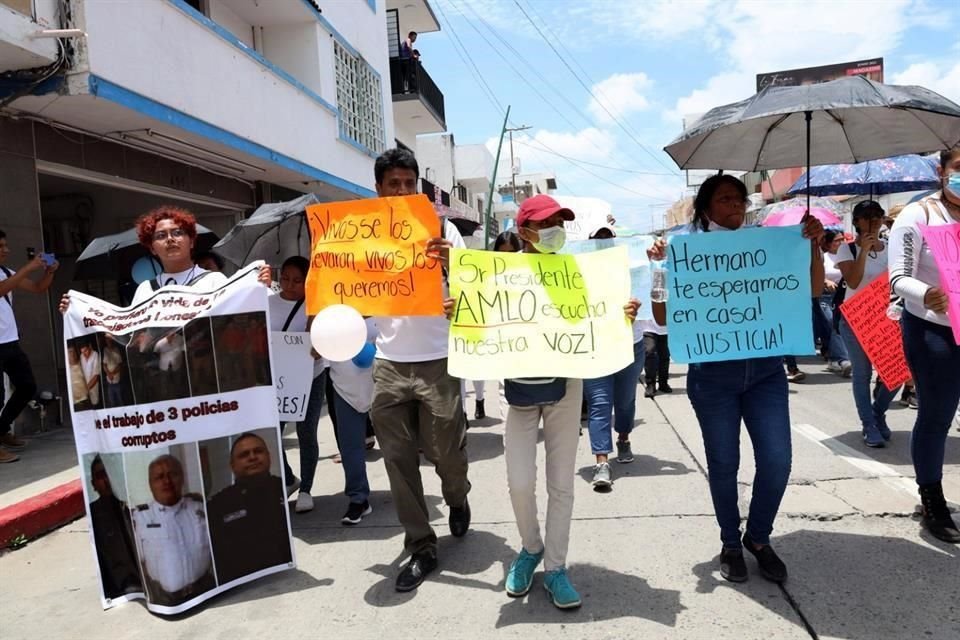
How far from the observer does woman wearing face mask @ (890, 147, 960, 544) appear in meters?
3.43

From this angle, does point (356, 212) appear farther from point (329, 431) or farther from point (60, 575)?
point (329, 431)

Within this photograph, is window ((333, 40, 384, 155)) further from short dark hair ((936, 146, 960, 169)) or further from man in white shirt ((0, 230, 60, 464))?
short dark hair ((936, 146, 960, 169))

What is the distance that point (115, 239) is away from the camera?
6797 mm

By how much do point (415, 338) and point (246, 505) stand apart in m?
1.18

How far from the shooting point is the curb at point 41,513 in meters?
4.31

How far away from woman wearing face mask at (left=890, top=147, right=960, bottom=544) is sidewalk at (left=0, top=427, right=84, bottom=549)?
534cm

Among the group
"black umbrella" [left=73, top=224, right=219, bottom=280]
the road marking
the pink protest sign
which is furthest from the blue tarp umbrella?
"black umbrella" [left=73, top=224, right=219, bottom=280]

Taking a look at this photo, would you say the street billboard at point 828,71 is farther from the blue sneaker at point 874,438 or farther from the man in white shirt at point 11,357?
the man in white shirt at point 11,357

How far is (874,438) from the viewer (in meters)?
5.54

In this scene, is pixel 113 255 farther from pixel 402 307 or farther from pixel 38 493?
pixel 402 307

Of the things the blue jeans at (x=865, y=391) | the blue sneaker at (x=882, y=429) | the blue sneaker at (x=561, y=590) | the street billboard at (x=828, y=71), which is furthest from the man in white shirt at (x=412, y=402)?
the street billboard at (x=828, y=71)

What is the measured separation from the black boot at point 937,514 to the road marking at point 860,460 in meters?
0.72

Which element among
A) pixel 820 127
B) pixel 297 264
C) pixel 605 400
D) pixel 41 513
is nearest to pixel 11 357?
pixel 41 513

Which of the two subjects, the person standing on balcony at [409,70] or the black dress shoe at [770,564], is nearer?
the black dress shoe at [770,564]
